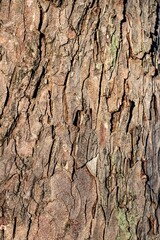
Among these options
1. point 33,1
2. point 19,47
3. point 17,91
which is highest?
point 33,1

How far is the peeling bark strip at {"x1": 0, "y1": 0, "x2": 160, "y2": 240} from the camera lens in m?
1.39

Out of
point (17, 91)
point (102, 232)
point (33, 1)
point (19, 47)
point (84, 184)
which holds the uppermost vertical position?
point (33, 1)

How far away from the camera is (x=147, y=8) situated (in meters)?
1.56

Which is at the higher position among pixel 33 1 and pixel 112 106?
pixel 33 1

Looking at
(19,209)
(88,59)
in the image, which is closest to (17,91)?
(88,59)

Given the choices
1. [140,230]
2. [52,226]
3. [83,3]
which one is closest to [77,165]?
[52,226]

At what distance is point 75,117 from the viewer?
56.7 inches

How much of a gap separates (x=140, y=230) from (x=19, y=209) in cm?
40

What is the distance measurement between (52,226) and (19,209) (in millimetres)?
112

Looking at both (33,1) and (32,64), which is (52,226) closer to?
(32,64)

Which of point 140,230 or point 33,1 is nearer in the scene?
point 33,1

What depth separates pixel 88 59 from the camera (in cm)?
145

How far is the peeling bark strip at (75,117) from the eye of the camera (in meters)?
1.39

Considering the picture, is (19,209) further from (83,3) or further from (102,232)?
(83,3)
